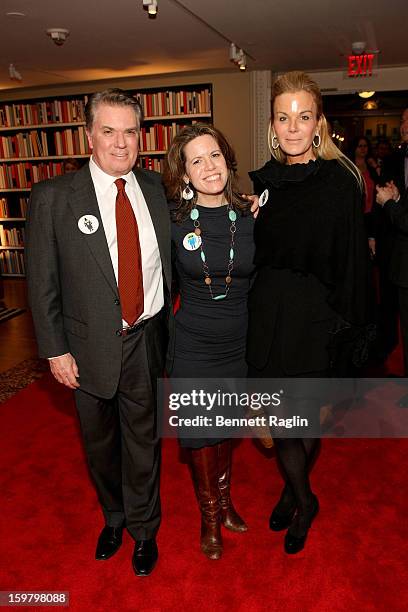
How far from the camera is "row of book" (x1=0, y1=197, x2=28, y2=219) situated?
27.1 ft

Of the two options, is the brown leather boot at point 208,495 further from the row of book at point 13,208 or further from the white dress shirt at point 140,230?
the row of book at point 13,208

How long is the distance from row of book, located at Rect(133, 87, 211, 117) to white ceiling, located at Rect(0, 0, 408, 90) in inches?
17.1

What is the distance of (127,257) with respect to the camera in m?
1.88

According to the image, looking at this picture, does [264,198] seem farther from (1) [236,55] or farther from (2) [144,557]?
(1) [236,55]

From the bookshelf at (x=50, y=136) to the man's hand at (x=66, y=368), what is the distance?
5.45 m

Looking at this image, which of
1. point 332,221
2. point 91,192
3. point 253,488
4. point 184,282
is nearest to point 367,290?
point 332,221

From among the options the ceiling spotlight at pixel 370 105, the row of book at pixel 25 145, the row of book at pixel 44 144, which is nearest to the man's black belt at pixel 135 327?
the row of book at pixel 44 144

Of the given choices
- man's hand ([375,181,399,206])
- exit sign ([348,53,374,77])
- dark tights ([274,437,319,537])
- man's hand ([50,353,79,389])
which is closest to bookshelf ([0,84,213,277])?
exit sign ([348,53,374,77])

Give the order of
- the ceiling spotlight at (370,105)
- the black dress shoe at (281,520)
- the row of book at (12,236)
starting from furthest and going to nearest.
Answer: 1. the ceiling spotlight at (370,105)
2. the row of book at (12,236)
3. the black dress shoe at (281,520)

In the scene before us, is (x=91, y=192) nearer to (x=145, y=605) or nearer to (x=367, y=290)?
(x=367, y=290)

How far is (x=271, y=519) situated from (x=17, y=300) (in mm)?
5422

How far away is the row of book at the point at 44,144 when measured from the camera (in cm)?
770

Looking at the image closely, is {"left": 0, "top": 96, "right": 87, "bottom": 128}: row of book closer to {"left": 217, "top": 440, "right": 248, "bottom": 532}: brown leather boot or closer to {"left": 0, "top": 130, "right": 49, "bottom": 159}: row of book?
{"left": 0, "top": 130, "right": 49, "bottom": 159}: row of book

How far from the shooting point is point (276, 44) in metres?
5.55
